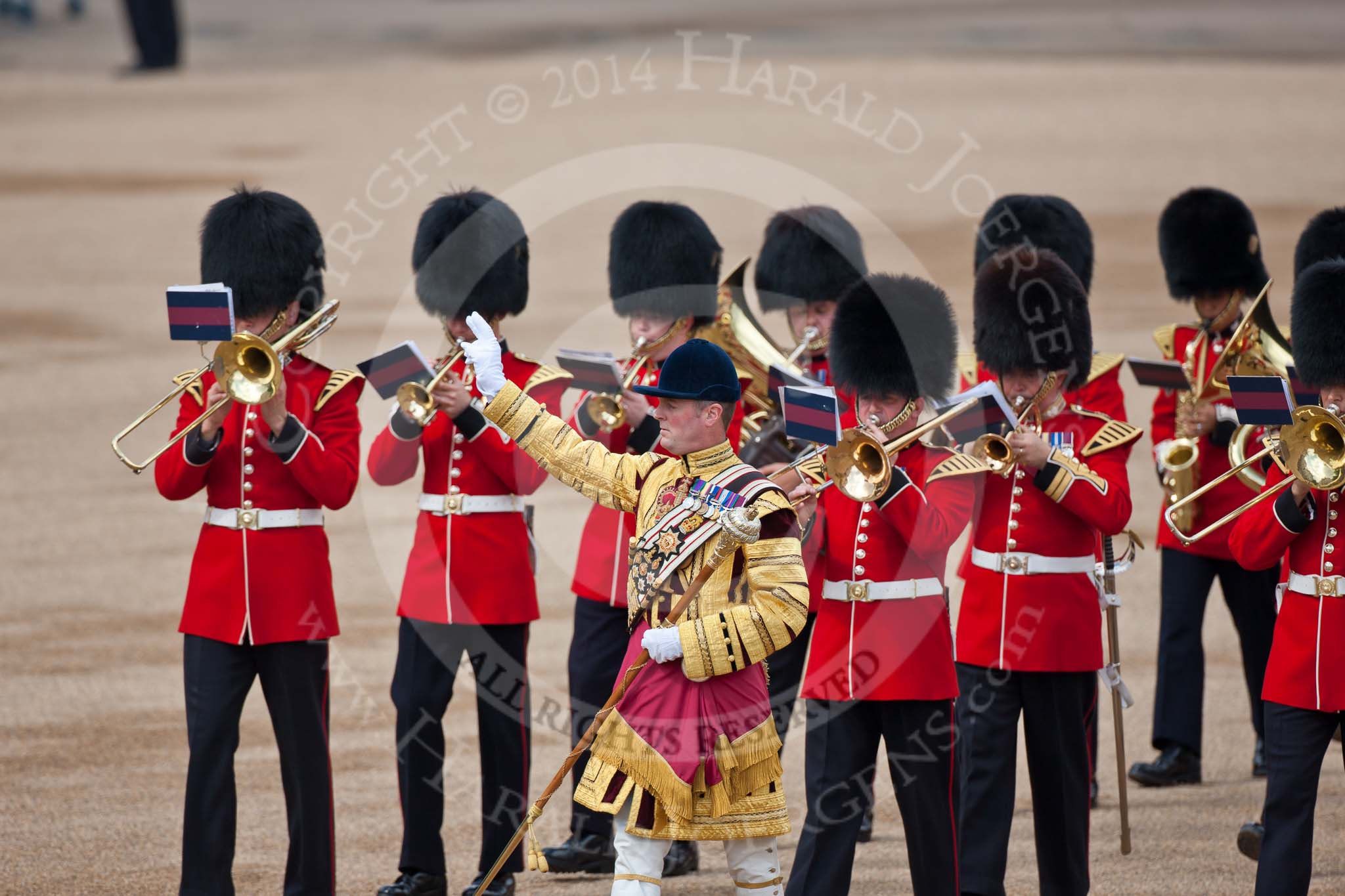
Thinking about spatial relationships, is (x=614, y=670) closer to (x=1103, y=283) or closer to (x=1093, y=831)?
(x=1093, y=831)

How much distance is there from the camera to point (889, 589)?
3549 mm

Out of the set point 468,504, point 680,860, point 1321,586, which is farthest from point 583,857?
point 1321,586

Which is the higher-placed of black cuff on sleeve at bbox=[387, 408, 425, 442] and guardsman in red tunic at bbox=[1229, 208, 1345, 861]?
guardsman in red tunic at bbox=[1229, 208, 1345, 861]

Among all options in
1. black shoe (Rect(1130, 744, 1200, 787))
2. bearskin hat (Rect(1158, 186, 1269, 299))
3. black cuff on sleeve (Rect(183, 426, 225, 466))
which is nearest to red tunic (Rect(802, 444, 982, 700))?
black cuff on sleeve (Rect(183, 426, 225, 466))

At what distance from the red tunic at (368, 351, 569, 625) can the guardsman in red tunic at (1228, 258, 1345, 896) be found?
151cm

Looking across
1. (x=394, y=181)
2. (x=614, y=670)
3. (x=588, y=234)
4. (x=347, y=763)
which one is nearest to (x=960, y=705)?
(x=614, y=670)

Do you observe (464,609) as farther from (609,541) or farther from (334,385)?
(334,385)

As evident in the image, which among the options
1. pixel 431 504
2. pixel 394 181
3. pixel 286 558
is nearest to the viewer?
pixel 286 558

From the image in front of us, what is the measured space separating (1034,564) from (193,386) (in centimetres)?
175

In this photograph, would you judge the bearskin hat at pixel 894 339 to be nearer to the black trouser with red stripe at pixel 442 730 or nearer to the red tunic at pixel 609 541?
the red tunic at pixel 609 541

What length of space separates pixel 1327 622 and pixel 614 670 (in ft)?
5.30

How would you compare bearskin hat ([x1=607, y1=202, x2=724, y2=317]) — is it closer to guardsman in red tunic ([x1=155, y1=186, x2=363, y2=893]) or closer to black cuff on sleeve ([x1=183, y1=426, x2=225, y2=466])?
guardsman in red tunic ([x1=155, y1=186, x2=363, y2=893])

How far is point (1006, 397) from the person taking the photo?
3828mm

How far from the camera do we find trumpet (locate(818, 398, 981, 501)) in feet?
11.0
